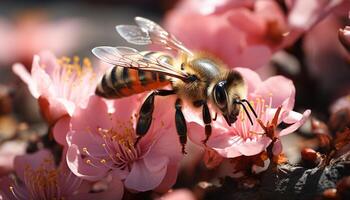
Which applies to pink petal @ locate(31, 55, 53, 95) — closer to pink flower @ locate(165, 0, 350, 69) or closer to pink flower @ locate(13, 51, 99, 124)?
pink flower @ locate(13, 51, 99, 124)

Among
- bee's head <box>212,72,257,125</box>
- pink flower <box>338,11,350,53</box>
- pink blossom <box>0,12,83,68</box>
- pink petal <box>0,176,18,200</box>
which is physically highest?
pink flower <box>338,11,350,53</box>

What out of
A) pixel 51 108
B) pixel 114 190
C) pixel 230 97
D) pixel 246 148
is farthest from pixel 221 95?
pixel 51 108

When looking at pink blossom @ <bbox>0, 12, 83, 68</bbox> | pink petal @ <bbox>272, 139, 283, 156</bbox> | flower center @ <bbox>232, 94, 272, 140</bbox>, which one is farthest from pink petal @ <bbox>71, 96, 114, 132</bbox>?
pink blossom @ <bbox>0, 12, 83, 68</bbox>

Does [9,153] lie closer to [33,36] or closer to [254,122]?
[254,122]

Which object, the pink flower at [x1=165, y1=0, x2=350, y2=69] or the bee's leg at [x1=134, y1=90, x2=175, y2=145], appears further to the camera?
the pink flower at [x1=165, y1=0, x2=350, y2=69]

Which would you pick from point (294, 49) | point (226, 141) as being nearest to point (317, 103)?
point (294, 49)

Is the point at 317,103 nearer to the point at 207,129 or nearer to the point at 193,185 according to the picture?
the point at 193,185

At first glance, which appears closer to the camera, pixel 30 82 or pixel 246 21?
pixel 30 82
